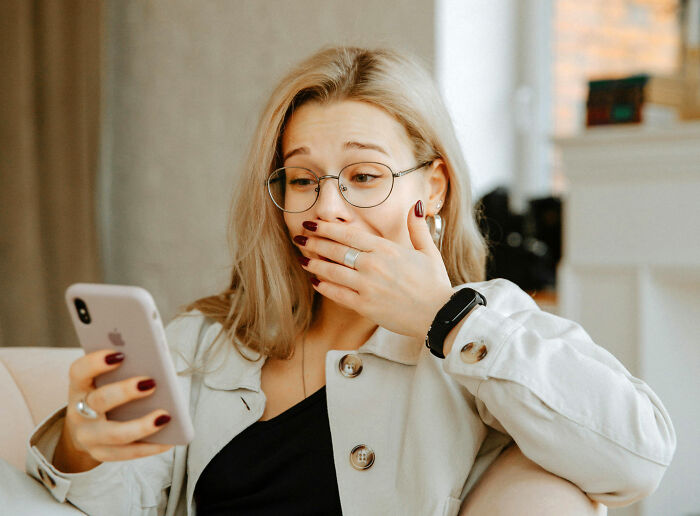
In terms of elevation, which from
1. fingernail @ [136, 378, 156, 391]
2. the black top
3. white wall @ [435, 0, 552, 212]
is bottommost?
the black top

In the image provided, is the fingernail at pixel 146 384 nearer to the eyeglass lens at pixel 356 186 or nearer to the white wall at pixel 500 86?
the eyeglass lens at pixel 356 186

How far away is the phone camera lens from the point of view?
3.00ft

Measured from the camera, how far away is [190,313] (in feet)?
4.53

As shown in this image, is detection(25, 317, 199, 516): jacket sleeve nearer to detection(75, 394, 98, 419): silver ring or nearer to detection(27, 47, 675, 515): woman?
detection(27, 47, 675, 515): woman

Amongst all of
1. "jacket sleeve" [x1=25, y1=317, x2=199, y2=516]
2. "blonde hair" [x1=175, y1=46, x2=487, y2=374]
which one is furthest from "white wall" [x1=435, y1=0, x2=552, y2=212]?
"jacket sleeve" [x1=25, y1=317, x2=199, y2=516]

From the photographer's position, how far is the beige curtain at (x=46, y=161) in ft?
8.48

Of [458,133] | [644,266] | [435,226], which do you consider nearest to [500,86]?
[458,133]

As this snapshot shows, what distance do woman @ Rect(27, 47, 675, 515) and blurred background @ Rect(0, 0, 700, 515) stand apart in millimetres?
879

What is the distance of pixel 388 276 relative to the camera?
3.52ft

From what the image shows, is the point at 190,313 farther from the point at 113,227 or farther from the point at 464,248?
the point at 113,227

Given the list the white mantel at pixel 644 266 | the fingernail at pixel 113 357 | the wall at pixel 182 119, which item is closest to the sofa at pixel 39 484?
the fingernail at pixel 113 357

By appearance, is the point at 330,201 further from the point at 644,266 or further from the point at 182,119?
the point at 182,119

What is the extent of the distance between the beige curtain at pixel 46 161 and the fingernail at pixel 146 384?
192 cm

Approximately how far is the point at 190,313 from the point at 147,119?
1698 mm
